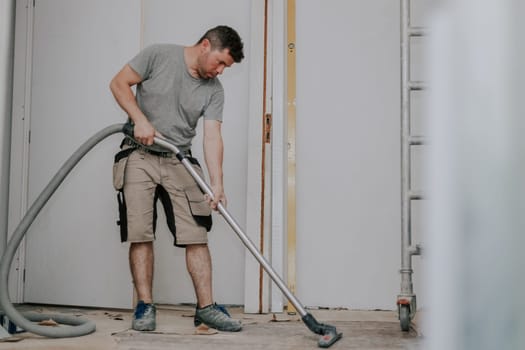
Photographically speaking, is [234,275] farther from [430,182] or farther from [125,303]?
[430,182]

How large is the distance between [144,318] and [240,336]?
0.38 meters

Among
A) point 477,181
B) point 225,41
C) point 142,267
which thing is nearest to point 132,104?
point 225,41

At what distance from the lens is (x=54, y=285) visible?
3025 millimetres

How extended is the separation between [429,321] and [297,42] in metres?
2.75

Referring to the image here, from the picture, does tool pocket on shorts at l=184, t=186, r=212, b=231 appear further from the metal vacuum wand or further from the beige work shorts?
the metal vacuum wand

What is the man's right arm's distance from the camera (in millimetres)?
2203

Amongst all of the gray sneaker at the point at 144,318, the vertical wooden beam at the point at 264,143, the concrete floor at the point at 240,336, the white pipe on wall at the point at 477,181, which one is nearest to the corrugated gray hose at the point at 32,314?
the concrete floor at the point at 240,336

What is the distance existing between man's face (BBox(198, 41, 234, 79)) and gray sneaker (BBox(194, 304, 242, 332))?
924mm

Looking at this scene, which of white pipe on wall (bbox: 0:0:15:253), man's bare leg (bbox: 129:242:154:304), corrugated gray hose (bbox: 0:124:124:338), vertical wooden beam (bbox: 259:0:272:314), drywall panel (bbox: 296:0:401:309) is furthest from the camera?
drywall panel (bbox: 296:0:401:309)

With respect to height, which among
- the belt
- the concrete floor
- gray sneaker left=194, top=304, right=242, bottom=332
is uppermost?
the belt

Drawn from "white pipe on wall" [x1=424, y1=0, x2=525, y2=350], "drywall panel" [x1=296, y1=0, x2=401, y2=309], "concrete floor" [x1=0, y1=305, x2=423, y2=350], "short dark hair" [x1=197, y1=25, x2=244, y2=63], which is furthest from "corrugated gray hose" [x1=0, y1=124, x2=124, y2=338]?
"white pipe on wall" [x1=424, y1=0, x2=525, y2=350]

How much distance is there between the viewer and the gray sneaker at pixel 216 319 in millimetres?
2264

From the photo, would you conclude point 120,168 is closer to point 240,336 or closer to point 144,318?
point 144,318

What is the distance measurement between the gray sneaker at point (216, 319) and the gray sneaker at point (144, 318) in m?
0.18
